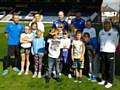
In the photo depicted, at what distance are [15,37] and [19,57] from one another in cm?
67

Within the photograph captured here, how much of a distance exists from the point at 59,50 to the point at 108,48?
134 centimetres

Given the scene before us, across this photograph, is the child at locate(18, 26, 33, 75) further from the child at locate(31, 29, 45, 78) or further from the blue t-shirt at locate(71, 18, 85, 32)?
the blue t-shirt at locate(71, 18, 85, 32)

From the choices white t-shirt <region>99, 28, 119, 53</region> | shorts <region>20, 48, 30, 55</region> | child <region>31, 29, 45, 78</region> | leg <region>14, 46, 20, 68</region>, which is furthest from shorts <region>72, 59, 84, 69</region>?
leg <region>14, 46, 20, 68</region>

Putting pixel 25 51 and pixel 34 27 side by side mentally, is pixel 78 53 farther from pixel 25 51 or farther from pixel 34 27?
pixel 25 51

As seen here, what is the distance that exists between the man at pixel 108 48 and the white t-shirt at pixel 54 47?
114cm

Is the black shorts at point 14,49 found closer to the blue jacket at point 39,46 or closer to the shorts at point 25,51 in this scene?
the shorts at point 25,51

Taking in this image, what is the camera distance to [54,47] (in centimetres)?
970

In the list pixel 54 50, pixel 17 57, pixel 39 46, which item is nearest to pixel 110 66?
pixel 54 50

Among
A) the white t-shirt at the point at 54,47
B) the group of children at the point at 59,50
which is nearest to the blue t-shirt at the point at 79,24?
the group of children at the point at 59,50

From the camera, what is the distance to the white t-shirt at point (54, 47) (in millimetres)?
9688

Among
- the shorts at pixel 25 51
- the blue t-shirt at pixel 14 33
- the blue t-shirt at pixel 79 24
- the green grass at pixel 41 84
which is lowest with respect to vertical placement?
the green grass at pixel 41 84

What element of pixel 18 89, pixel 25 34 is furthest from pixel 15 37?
pixel 18 89

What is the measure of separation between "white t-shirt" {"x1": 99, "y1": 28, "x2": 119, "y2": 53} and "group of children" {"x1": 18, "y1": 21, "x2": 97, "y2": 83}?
486 millimetres

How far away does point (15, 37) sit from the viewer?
35.0 feet
